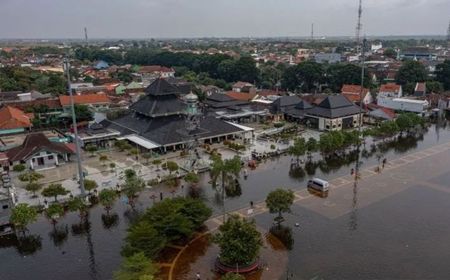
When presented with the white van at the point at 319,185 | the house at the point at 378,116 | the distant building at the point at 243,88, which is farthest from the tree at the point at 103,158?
the distant building at the point at 243,88

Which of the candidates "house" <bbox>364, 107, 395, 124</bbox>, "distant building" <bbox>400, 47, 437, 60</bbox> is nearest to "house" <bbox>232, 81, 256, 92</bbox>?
"house" <bbox>364, 107, 395, 124</bbox>

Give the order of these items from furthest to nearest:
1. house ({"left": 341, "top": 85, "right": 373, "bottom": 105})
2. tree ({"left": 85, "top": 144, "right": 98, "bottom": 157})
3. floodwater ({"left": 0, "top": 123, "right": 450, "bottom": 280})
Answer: house ({"left": 341, "top": 85, "right": 373, "bottom": 105})
tree ({"left": 85, "top": 144, "right": 98, "bottom": 157})
floodwater ({"left": 0, "top": 123, "right": 450, "bottom": 280})

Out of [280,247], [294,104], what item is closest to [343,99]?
[294,104]

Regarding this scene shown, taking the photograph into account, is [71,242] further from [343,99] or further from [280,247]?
[343,99]

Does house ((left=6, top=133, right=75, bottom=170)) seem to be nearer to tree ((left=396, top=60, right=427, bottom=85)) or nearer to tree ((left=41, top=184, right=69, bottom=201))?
tree ((left=41, top=184, right=69, bottom=201))

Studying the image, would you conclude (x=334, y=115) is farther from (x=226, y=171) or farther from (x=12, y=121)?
(x=12, y=121)

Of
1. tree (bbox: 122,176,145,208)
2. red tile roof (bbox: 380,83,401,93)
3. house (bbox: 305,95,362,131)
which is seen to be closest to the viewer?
tree (bbox: 122,176,145,208)
